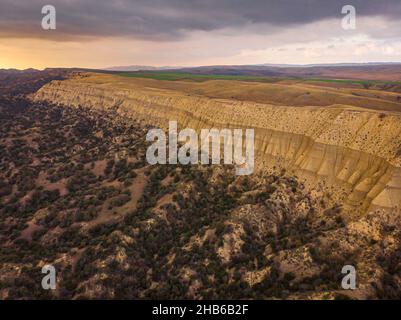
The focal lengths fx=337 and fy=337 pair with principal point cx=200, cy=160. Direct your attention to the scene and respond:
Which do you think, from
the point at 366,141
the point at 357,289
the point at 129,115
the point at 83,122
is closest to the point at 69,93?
the point at 83,122

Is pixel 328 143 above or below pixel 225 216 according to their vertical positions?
above

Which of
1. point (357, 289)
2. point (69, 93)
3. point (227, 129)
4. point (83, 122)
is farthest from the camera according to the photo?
point (69, 93)

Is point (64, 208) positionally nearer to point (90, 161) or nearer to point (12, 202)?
point (12, 202)

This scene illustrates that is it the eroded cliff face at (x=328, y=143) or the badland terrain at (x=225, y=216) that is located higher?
the eroded cliff face at (x=328, y=143)

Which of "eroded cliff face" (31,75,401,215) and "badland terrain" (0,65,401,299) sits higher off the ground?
"eroded cliff face" (31,75,401,215)

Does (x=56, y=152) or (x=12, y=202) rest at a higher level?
(x=56, y=152)

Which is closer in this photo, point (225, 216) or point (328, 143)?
point (225, 216)

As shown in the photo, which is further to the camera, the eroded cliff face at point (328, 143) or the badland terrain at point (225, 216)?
the eroded cliff face at point (328, 143)

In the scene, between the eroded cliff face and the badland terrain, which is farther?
the eroded cliff face
